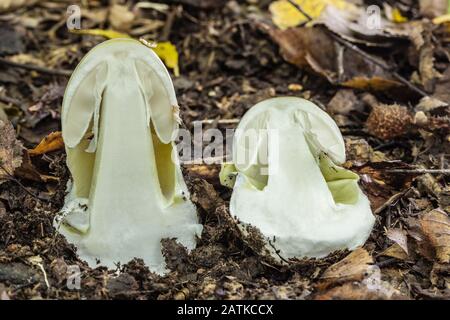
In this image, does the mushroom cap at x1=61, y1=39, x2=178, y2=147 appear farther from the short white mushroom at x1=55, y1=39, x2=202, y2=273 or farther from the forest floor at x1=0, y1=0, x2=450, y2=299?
the forest floor at x1=0, y1=0, x2=450, y2=299

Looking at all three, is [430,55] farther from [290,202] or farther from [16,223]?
[16,223]

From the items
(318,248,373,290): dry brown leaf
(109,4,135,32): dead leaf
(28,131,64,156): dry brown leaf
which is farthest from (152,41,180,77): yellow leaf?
(318,248,373,290): dry brown leaf

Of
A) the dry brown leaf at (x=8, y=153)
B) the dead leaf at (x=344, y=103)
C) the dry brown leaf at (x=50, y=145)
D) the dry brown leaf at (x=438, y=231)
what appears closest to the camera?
the dry brown leaf at (x=438, y=231)

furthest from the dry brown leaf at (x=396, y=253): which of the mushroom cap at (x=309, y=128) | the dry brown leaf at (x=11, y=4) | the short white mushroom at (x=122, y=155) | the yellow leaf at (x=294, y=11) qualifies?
the dry brown leaf at (x=11, y=4)

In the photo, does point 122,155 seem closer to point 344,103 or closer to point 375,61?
point 344,103

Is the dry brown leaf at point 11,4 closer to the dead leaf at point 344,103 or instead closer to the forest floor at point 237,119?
the forest floor at point 237,119
